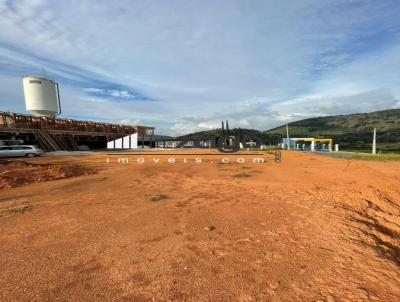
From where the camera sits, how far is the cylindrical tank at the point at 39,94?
1715 inches

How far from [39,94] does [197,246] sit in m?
50.5

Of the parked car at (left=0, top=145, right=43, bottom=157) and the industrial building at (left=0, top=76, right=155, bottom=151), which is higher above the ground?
the industrial building at (left=0, top=76, right=155, bottom=151)

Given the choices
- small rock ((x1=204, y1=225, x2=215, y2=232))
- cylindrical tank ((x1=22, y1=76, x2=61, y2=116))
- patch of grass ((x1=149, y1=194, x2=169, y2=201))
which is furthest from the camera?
cylindrical tank ((x1=22, y1=76, x2=61, y2=116))

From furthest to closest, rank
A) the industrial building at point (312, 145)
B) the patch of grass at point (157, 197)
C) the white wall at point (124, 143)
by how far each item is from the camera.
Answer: the white wall at point (124, 143) < the industrial building at point (312, 145) < the patch of grass at point (157, 197)

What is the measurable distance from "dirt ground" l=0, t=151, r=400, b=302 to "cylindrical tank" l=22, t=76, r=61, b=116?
1659 inches

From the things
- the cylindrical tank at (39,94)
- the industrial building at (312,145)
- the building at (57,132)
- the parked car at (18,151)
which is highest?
the cylindrical tank at (39,94)

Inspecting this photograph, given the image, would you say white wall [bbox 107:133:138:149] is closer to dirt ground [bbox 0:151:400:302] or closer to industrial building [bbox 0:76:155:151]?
industrial building [bbox 0:76:155:151]

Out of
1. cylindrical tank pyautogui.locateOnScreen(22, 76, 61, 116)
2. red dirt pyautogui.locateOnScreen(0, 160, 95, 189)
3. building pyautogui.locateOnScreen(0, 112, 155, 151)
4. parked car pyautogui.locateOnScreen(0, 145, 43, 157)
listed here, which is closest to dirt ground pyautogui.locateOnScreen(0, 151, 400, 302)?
red dirt pyautogui.locateOnScreen(0, 160, 95, 189)

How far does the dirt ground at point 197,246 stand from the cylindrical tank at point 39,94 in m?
42.1

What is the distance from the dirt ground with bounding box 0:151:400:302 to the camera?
3803 millimetres

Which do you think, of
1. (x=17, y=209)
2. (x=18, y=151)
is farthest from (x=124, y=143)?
(x=17, y=209)

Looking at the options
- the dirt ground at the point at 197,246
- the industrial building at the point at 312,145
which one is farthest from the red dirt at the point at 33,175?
the industrial building at the point at 312,145

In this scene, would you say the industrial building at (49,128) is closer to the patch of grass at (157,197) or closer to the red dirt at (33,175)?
the red dirt at (33,175)

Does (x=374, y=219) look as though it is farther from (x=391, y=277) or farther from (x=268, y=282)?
(x=268, y=282)
